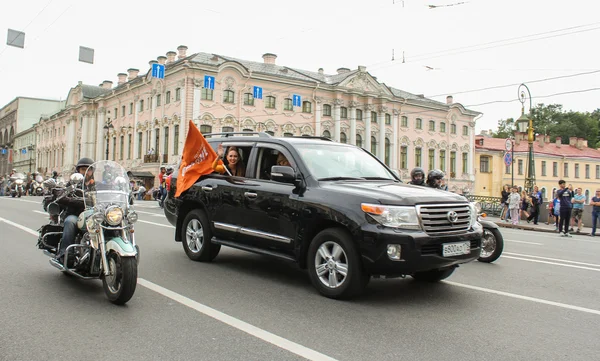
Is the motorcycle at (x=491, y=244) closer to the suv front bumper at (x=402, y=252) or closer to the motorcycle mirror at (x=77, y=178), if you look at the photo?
the suv front bumper at (x=402, y=252)

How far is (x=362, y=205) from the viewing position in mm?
5613

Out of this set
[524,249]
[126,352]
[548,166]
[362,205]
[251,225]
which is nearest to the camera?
[126,352]

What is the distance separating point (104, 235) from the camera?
18.3 ft

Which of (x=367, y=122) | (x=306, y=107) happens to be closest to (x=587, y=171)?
(x=367, y=122)

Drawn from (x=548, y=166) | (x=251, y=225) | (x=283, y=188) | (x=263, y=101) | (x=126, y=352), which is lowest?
(x=126, y=352)

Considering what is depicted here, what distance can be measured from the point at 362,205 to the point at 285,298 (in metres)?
1.38

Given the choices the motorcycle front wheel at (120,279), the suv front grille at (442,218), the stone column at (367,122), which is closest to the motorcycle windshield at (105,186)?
the motorcycle front wheel at (120,279)

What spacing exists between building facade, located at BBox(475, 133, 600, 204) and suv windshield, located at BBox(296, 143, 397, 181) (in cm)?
5954

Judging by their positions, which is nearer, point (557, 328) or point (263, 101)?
point (557, 328)

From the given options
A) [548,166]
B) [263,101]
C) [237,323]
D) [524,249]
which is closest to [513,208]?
[524,249]

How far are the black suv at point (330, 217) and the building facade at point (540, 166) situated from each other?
5995 cm

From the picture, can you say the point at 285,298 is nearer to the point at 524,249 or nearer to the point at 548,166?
the point at 524,249

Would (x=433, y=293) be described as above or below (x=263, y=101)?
below

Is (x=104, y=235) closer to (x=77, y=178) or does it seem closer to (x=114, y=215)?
(x=114, y=215)
